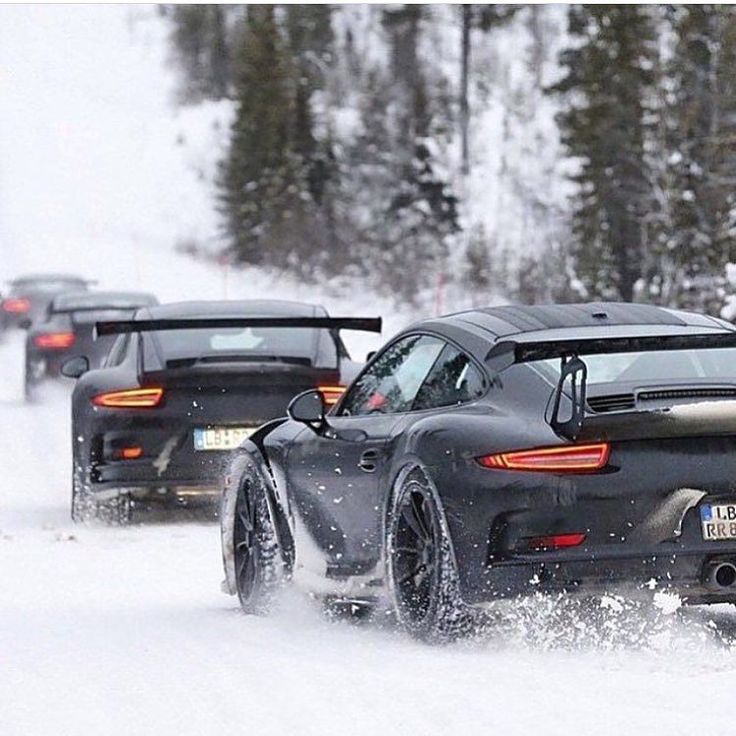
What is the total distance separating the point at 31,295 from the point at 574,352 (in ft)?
109

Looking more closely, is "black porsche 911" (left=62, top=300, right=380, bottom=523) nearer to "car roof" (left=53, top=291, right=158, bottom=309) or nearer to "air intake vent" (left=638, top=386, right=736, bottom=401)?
"air intake vent" (left=638, top=386, right=736, bottom=401)

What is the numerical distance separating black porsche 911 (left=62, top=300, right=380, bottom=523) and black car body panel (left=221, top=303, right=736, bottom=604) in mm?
5028

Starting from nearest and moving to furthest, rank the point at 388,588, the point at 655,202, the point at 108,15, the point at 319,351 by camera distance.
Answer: the point at 388,588, the point at 319,351, the point at 655,202, the point at 108,15

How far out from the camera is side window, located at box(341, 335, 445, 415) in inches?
312

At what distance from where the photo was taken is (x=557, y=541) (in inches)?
267

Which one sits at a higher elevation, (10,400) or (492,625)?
(492,625)

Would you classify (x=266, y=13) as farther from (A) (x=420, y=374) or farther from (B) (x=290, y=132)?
(A) (x=420, y=374)

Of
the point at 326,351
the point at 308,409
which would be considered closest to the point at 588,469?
the point at 308,409

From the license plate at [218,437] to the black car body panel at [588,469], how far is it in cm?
502

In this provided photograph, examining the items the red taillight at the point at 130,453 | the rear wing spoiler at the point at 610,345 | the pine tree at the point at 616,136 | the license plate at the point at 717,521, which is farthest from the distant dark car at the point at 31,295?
the license plate at the point at 717,521

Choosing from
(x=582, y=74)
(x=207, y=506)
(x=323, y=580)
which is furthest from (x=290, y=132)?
(x=323, y=580)

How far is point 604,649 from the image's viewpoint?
22.7 ft

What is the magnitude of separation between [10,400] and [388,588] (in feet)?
62.0

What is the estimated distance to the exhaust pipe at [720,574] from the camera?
678 cm
